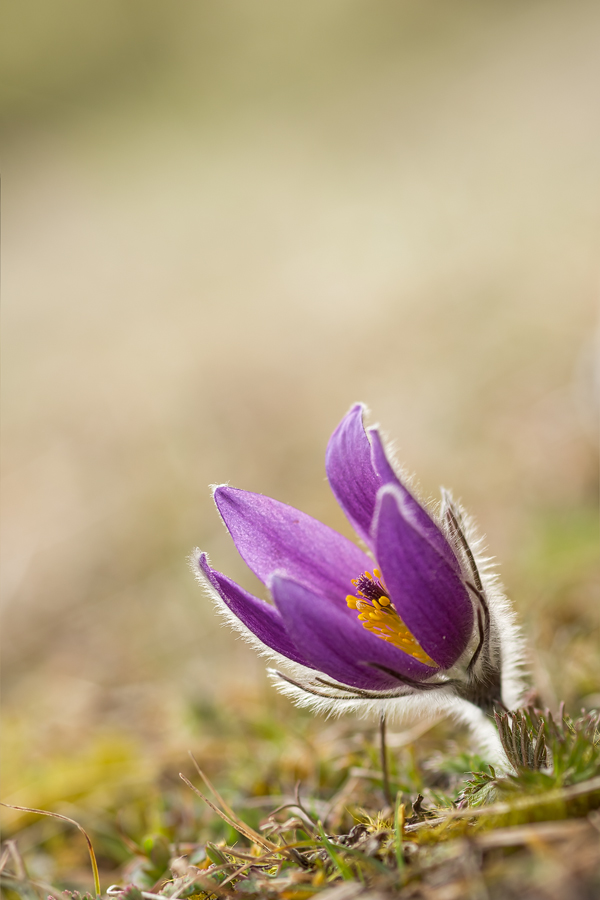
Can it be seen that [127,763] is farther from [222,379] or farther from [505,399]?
[222,379]

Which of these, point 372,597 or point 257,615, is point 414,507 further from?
point 257,615

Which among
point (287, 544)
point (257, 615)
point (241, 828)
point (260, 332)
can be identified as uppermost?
point (260, 332)

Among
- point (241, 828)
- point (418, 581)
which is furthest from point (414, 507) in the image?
point (241, 828)

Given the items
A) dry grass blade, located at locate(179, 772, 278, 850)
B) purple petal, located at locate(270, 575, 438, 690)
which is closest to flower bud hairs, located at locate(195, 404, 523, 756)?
purple petal, located at locate(270, 575, 438, 690)

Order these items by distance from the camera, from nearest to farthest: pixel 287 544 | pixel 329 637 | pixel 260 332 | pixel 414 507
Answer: pixel 329 637, pixel 414 507, pixel 287 544, pixel 260 332

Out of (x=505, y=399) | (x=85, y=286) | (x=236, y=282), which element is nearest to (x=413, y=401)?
(x=505, y=399)

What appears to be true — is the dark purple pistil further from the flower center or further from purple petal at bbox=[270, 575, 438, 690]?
purple petal at bbox=[270, 575, 438, 690]
